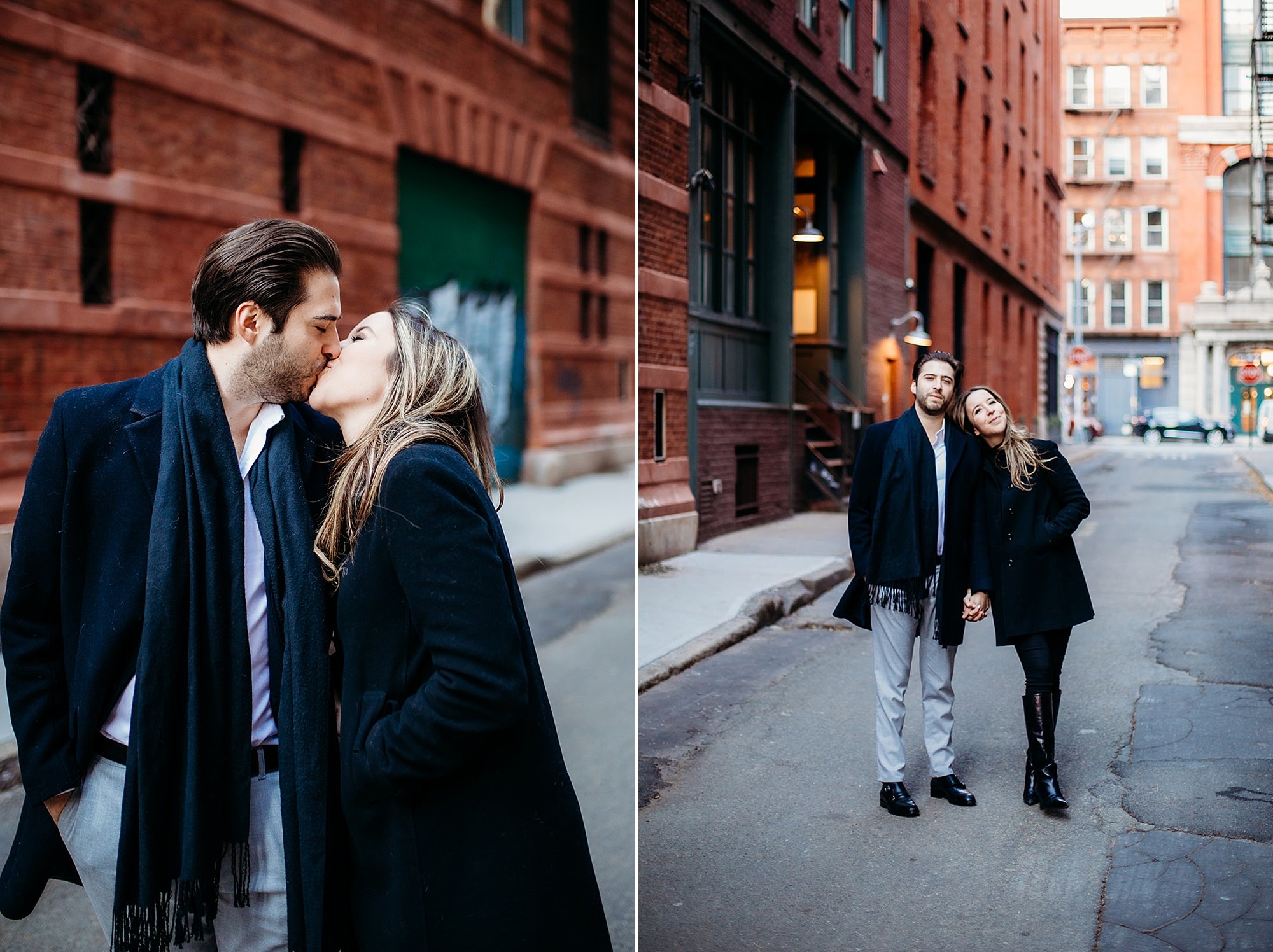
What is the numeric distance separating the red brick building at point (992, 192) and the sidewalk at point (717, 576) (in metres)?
0.56

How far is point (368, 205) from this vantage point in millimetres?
8000

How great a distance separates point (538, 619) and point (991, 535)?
585 cm

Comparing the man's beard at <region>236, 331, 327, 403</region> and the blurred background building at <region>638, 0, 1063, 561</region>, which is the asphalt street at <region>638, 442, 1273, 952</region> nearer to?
the blurred background building at <region>638, 0, 1063, 561</region>

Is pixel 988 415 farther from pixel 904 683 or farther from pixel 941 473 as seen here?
pixel 904 683

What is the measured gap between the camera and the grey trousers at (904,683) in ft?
8.33

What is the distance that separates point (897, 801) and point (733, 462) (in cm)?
103

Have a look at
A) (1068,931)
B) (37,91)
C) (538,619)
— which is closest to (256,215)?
(37,91)

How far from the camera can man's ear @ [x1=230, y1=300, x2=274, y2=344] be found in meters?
1.83

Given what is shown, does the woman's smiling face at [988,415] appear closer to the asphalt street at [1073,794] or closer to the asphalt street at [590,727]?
the asphalt street at [1073,794]

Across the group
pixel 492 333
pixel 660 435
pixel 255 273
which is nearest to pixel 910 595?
pixel 660 435

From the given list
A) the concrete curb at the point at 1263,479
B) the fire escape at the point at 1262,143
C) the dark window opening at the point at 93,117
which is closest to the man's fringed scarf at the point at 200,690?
the concrete curb at the point at 1263,479

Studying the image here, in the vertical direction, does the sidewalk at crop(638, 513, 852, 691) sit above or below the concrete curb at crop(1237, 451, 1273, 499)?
below

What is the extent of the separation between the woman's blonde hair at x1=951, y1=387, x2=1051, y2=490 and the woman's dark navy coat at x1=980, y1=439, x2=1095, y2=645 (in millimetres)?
11

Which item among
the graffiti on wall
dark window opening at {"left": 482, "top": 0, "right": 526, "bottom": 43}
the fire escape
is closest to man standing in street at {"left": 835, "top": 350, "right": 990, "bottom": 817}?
the fire escape
